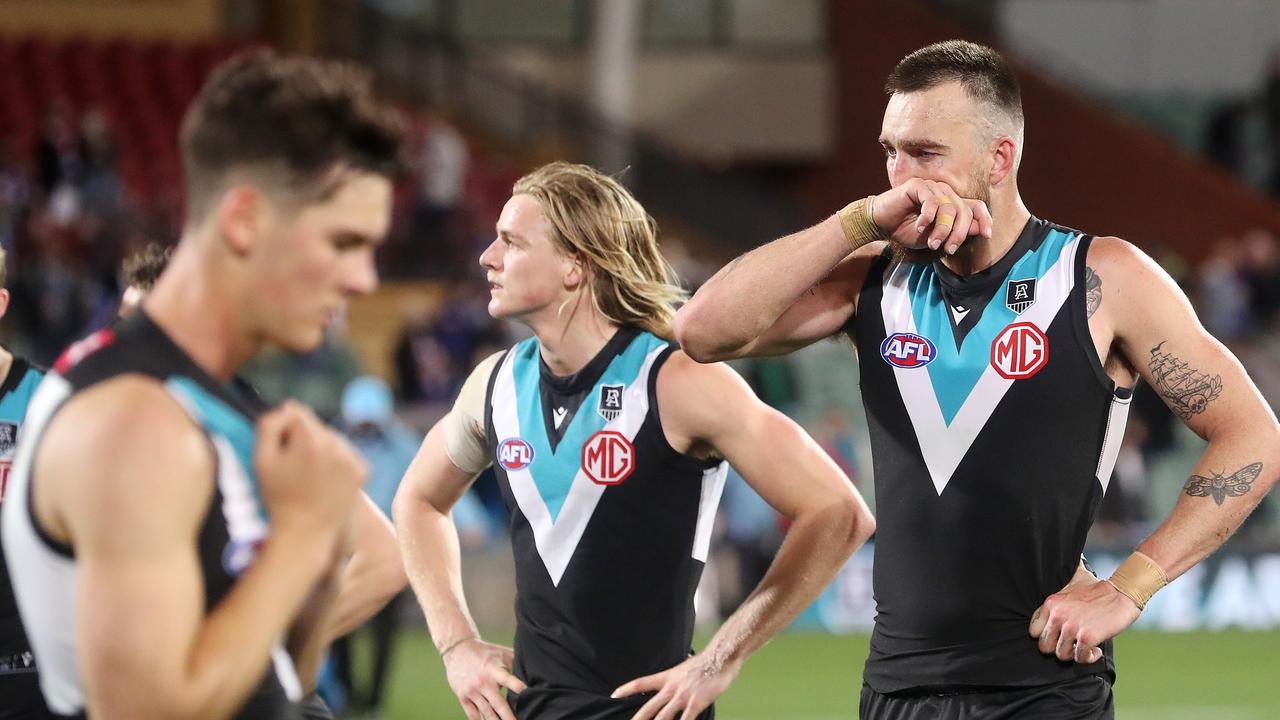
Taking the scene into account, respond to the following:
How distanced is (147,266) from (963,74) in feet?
7.59

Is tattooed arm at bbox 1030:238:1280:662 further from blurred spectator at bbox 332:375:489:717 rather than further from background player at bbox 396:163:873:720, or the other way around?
blurred spectator at bbox 332:375:489:717

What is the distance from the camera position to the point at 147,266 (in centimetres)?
475

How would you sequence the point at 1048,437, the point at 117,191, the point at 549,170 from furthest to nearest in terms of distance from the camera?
the point at 117,191, the point at 549,170, the point at 1048,437

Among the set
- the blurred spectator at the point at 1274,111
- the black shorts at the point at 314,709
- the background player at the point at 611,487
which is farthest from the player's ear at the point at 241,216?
the blurred spectator at the point at 1274,111

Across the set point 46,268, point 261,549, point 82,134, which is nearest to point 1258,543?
point 46,268

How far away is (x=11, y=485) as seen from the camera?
2.64 metres

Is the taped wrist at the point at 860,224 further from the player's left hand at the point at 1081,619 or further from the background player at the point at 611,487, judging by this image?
the player's left hand at the point at 1081,619

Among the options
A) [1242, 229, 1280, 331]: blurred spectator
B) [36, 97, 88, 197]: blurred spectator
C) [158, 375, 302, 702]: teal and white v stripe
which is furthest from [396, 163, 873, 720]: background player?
[1242, 229, 1280, 331]: blurred spectator

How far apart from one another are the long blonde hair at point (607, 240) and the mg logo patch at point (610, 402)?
9.1 inches

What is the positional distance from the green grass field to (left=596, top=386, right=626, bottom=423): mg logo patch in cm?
603

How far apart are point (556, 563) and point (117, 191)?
13.4 m

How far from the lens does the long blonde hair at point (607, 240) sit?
4633 mm

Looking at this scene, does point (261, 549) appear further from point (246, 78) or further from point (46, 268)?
point (46, 268)

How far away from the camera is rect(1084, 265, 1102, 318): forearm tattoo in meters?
4.04
